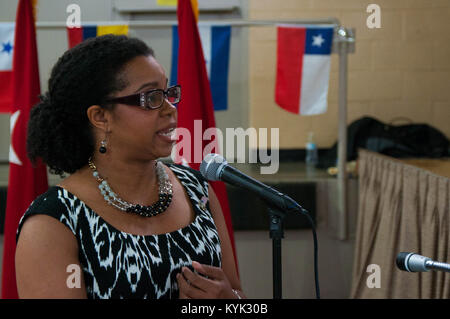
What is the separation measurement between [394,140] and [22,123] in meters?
1.92

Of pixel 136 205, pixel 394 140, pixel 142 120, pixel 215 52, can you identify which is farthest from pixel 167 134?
pixel 394 140

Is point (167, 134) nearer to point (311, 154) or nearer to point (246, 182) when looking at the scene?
point (246, 182)

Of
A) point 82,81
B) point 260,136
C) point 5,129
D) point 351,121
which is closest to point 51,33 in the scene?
point 5,129

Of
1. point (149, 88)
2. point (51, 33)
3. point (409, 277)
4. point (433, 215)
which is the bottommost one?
point (409, 277)

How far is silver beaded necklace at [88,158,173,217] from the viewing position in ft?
3.77

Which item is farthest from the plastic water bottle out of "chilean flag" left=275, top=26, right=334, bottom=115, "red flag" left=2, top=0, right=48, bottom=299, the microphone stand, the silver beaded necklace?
the microphone stand

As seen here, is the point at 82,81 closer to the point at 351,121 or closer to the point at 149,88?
the point at 149,88

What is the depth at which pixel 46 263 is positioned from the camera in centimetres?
100

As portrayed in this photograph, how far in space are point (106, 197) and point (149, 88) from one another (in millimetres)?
252

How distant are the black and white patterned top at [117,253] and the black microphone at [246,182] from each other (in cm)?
22

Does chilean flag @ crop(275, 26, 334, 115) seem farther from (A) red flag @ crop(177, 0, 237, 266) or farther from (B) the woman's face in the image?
(B) the woman's face

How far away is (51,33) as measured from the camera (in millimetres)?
3113

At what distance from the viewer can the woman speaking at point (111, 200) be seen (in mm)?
1041
